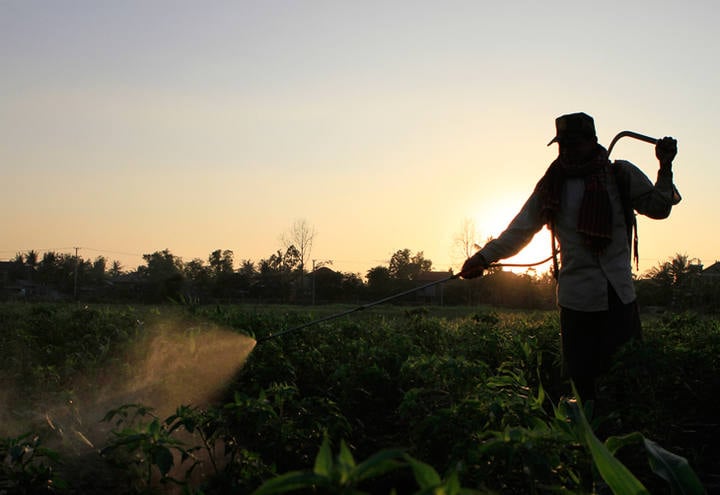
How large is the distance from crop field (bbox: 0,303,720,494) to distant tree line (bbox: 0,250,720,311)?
3.95 ft

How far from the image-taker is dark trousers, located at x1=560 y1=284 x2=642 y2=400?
4016 mm

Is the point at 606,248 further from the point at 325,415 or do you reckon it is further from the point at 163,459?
the point at 163,459

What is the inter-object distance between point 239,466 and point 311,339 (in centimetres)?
303

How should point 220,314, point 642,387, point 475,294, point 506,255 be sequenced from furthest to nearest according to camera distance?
point 475,294 → point 220,314 → point 506,255 → point 642,387

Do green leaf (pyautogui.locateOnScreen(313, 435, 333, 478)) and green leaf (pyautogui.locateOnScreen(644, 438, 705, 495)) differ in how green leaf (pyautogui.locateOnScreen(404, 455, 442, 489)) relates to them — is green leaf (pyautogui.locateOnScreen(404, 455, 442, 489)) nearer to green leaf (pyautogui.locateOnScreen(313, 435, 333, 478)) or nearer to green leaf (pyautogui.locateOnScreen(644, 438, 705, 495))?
green leaf (pyautogui.locateOnScreen(313, 435, 333, 478))

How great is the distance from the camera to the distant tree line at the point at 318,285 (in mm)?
25766

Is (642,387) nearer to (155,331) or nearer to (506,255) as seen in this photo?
(506,255)

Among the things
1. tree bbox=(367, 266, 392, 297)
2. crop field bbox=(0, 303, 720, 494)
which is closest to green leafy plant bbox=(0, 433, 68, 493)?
crop field bbox=(0, 303, 720, 494)

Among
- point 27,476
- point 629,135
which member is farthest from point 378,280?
point 27,476

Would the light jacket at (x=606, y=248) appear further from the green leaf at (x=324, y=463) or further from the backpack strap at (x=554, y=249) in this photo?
the green leaf at (x=324, y=463)

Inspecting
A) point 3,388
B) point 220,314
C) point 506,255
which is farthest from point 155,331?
point 506,255

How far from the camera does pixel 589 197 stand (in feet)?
13.3

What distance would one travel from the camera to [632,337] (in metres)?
3.76

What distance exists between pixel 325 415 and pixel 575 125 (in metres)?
2.20
